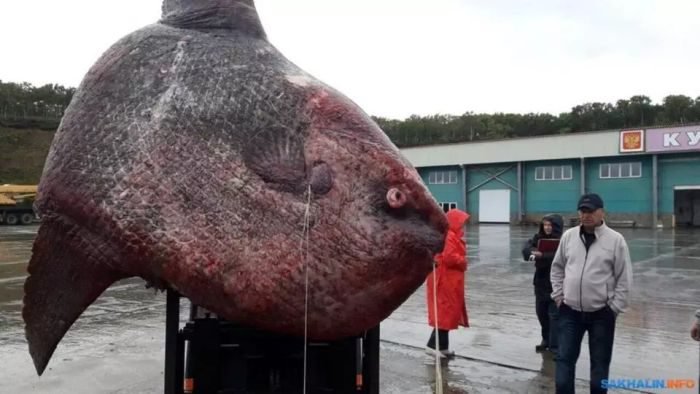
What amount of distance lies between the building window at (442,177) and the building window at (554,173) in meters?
5.62

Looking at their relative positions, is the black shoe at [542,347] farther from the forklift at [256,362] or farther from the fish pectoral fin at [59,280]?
the fish pectoral fin at [59,280]

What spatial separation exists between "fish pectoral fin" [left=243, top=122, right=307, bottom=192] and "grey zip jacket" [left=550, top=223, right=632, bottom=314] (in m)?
3.83

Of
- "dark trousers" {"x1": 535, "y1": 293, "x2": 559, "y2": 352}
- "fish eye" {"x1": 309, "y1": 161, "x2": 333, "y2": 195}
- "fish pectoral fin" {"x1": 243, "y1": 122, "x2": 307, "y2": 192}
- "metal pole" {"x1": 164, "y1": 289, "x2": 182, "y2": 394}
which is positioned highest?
"fish pectoral fin" {"x1": 243, "y1": 122, "x2": 307, "y2": 192}

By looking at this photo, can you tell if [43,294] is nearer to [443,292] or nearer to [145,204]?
[145,204]

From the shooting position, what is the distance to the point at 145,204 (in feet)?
4.43

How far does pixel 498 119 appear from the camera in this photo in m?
78.6

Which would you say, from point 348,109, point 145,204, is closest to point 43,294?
point 145,204

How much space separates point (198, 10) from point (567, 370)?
4.19m

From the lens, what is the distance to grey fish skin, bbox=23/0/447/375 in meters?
1.25

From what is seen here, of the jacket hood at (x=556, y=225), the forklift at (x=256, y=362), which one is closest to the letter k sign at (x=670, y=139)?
the jacket hood at (x=556, y=225)

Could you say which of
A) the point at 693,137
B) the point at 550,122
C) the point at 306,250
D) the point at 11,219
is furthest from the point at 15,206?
the point at 550,122

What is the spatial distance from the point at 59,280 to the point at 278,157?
722 mm

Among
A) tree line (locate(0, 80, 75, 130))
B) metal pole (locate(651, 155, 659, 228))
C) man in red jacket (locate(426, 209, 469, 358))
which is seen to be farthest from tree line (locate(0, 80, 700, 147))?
man in red jacket (locate(426, 209, 469, 358))

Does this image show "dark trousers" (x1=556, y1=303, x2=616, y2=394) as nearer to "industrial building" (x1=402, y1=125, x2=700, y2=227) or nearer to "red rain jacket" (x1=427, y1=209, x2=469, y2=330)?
"red rain jacket" (x1=427, y1=209, x2=469, y2=330)
